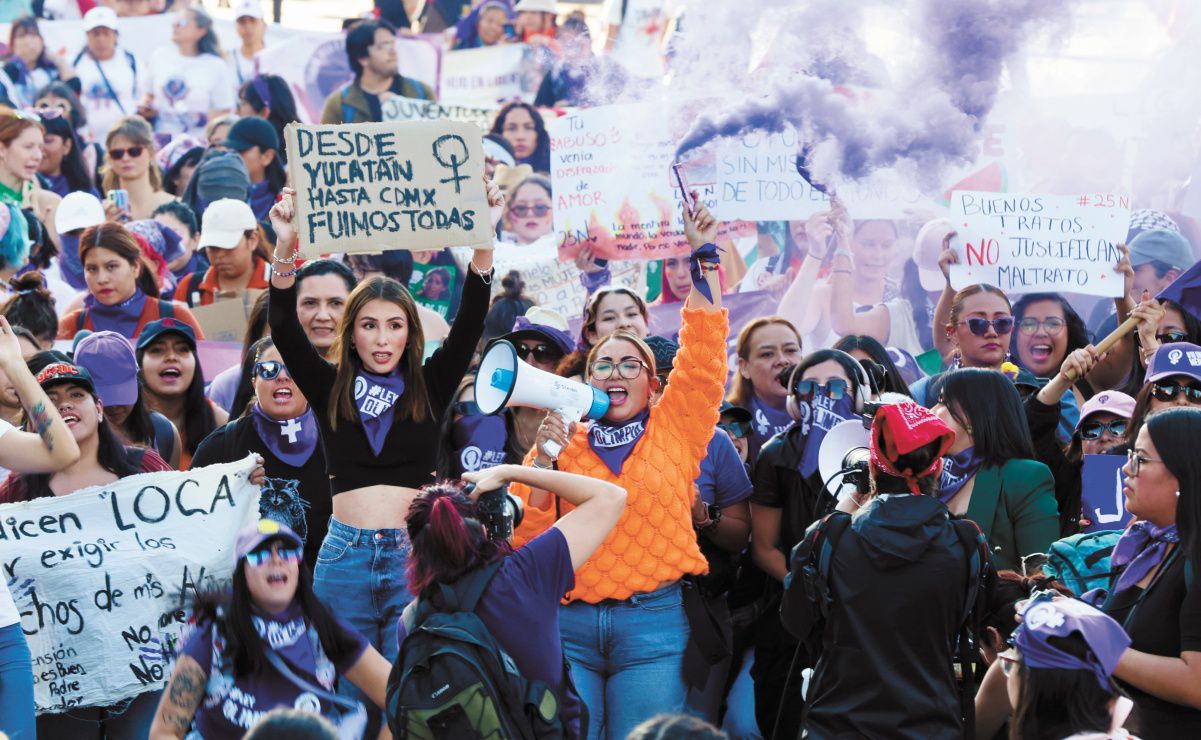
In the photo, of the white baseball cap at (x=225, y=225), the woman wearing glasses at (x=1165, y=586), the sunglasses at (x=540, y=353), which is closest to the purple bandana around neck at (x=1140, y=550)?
the woman wearing glasses at (x=1165, y=586)

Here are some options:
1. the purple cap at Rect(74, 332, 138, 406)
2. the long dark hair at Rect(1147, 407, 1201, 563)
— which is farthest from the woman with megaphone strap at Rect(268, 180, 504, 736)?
the long dark hair at Rect(1147, 407, 1201, 563)

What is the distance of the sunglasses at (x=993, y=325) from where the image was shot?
6277 mm

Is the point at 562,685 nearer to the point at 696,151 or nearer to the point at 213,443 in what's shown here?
the point at 213,443

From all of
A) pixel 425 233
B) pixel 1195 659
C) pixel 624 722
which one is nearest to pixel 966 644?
pixel 1195 659

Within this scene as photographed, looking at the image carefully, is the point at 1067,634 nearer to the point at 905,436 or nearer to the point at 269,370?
the point at 905,436

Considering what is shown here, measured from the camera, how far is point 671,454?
15.6ft

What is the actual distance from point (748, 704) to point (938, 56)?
12.2 ft

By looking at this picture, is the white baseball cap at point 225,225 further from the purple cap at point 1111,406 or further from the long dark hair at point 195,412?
the purple cap at point 1111,406

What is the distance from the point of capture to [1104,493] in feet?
16.3

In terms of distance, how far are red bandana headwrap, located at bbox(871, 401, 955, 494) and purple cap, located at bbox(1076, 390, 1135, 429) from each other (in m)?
1.49

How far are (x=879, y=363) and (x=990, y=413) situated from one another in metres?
1.02

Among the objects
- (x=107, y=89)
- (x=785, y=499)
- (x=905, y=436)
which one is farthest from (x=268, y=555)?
(x=107, y=89)

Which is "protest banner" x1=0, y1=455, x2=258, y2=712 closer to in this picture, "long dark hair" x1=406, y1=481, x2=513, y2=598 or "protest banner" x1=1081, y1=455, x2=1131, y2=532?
"long dark hair" x1=406, y1=481, x2=513, y2=598

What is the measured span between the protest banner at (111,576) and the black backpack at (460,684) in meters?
1.33
